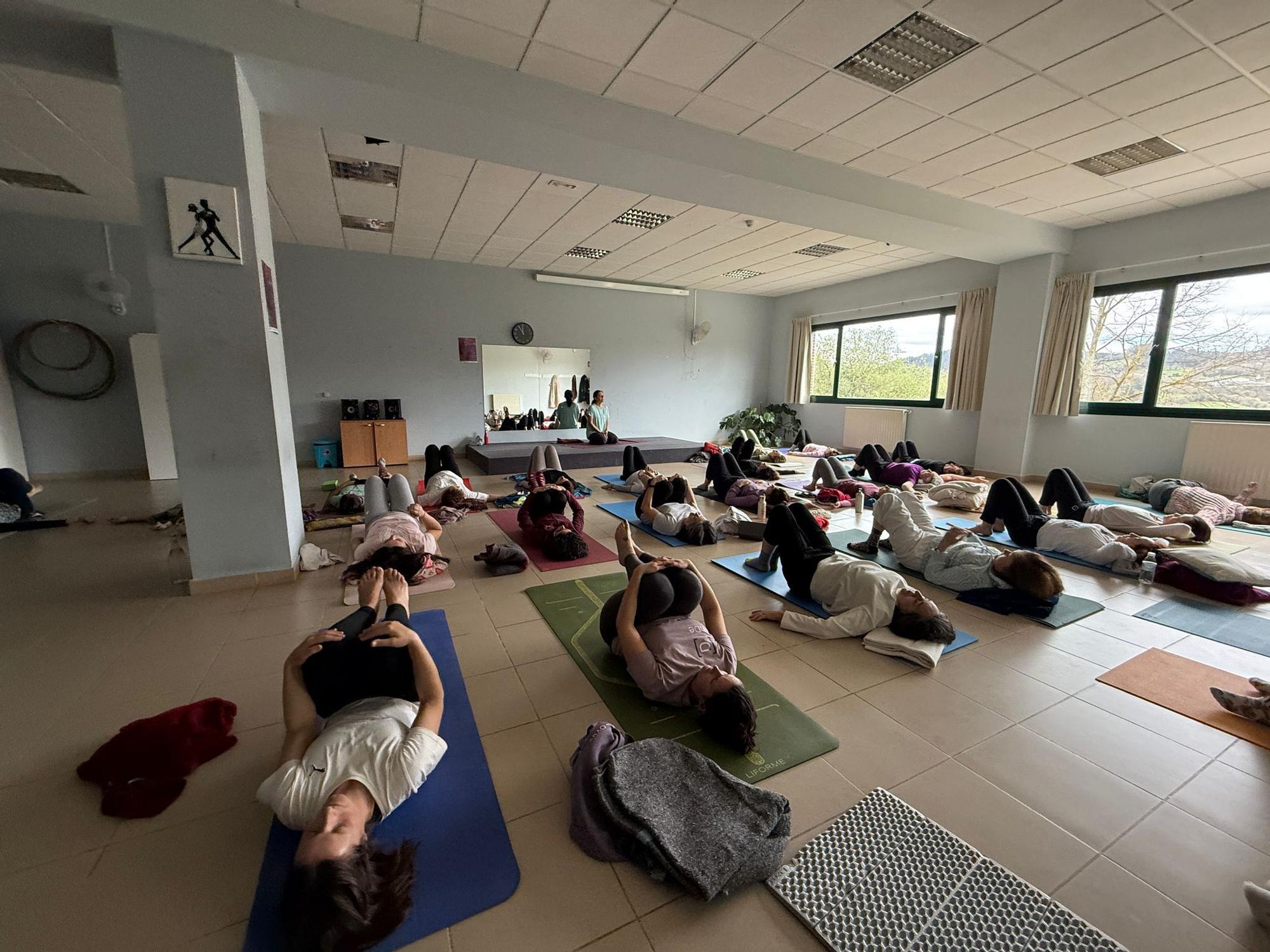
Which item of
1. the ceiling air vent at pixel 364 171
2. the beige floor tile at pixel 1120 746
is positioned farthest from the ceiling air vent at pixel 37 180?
the beige floor tile at pixel 1120 746

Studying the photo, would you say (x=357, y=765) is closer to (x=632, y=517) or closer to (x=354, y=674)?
(x=354, y=674)

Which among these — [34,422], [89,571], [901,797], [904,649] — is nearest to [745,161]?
[904,649]

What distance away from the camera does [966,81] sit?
340 cm

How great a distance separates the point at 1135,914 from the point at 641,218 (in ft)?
A: 21.5

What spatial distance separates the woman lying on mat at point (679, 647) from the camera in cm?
185

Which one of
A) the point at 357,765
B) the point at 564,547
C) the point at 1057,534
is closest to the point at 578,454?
the point at 564,547

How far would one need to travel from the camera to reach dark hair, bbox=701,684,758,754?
5.92 ft

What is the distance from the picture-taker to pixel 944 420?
8.25 metres

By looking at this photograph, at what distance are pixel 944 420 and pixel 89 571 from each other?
1009 centimetres

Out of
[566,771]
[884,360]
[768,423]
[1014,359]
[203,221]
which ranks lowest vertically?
[566,771]

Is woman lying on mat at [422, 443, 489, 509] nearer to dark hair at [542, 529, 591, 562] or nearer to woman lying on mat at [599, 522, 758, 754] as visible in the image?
dark hair at [542, 529, 591, 562]

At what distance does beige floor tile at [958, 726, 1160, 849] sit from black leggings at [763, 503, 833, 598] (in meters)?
1.28

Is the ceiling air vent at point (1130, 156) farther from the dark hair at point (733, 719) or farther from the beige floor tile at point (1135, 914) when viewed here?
the dark hair at point (733, 719)

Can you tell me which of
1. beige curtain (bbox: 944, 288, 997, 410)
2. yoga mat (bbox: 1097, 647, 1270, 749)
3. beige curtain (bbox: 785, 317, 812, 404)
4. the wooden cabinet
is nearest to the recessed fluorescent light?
the wooden cabinet
